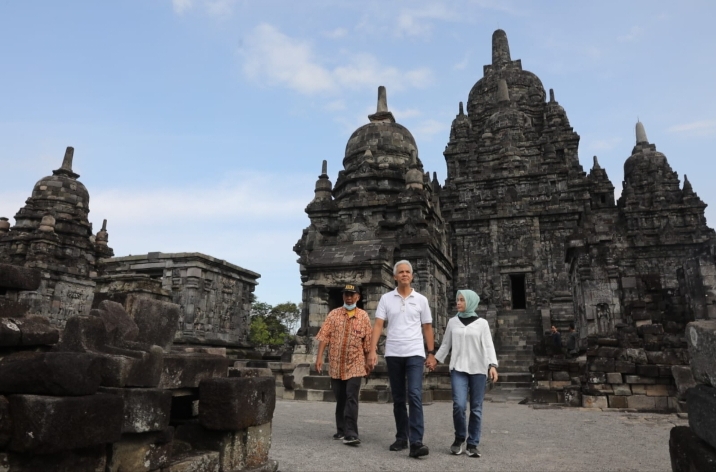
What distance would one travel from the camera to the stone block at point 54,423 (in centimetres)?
233

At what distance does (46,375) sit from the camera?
241 cm

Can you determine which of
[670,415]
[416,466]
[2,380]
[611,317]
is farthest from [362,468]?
[611,317]

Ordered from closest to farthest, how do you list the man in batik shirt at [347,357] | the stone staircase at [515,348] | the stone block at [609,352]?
the man in batik shirt at [347,357]
the stone block at [609,352]
the stone staircase at [515,348]

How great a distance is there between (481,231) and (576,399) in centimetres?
2064

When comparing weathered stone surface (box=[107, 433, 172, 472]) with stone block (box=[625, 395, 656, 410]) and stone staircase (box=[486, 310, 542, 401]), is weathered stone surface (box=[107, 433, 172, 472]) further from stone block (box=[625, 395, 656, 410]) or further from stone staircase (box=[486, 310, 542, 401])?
stone staircase (box=[486, 310, 542, 401])

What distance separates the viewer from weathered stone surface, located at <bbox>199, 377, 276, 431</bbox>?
11.9ft

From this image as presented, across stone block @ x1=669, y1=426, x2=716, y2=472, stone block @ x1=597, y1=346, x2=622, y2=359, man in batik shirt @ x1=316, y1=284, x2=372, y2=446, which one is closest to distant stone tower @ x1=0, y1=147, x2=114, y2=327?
man in batik shirt @ x1=316, y1=284, x2=372, y2=446

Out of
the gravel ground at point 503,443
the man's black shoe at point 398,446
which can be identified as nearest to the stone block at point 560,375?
the gravel ground at point 503,443

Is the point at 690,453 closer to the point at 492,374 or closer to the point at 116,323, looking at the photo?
the point at 492,374

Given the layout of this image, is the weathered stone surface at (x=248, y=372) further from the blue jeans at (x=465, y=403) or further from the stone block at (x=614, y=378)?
the stone block at (x=614, y=378)

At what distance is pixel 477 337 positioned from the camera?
509 centimetres

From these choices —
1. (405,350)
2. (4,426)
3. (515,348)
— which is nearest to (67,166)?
(515,348)

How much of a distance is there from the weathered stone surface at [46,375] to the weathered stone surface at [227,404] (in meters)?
1.25

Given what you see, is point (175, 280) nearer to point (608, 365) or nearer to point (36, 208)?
point (608, 365)
